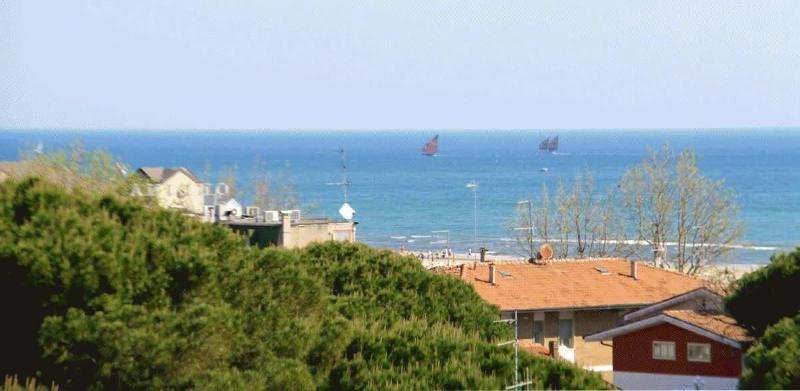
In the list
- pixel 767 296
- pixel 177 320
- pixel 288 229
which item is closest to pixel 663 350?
pixel 767 296

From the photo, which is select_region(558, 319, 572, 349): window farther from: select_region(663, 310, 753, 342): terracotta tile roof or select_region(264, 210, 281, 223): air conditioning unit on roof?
select_region(264, 210, 281, 223): air conditioning unit on roof

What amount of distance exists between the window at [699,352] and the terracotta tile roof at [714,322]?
31 centimetres

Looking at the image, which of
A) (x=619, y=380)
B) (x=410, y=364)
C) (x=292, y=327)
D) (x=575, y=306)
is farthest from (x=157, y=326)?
(x=575, y=306)

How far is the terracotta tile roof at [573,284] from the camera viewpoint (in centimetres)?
2906

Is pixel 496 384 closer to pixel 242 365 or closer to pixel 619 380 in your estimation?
pixel 242 365

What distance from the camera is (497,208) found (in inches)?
3757

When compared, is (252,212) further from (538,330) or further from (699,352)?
(699,352)

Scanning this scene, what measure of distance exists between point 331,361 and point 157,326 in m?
2.94

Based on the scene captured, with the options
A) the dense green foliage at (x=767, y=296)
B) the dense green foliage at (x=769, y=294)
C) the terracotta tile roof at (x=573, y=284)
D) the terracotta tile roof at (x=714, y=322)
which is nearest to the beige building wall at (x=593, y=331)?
the terracotta tile roof at (x=573, y=284)

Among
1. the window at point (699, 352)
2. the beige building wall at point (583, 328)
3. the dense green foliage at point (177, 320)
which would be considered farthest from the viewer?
the beige building wall at point (583, 328)

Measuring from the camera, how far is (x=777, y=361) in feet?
39.9

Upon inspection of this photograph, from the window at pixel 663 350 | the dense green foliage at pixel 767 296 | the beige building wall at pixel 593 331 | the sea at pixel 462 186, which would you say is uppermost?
the dense green foliage at pixel 767 296

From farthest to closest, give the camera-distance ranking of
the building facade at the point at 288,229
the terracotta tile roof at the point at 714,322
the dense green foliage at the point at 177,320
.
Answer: the building facade at the point at 288,229 < the terracotta tile roof at the point at 714,322 < the dense green foliage at the point at 177,320

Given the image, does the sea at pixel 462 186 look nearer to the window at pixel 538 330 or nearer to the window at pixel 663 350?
the window at pixel 538 330
